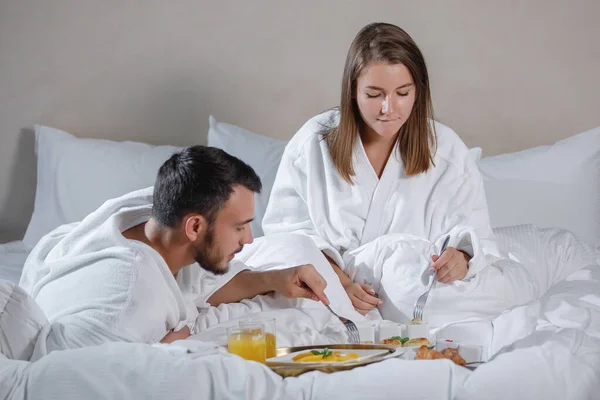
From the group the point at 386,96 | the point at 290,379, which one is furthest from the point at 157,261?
the point at 386,96

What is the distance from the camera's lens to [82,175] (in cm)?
301

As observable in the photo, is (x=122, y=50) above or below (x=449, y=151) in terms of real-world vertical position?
above

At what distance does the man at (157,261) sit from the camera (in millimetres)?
1718

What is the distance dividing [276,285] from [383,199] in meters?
0.61

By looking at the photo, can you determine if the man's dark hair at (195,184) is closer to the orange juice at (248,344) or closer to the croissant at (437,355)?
the orange juice at (248,344)

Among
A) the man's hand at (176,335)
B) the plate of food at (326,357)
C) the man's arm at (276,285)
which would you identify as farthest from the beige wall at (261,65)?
the plate of food at (326,357)

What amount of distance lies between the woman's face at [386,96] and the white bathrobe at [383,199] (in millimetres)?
142

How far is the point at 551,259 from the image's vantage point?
2.46 m

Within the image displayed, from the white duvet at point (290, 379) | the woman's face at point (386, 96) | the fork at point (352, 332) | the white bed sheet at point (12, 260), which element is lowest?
the white bed sheet at point (12, 260)

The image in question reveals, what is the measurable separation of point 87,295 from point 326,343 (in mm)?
487

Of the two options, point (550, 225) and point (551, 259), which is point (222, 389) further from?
point (550, 225)

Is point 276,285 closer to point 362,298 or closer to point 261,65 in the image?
point 362,298

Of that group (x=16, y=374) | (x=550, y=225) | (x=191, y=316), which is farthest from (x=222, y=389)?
(x=550, y=225)

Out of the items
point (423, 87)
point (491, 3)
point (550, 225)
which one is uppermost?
point (491, 3)
